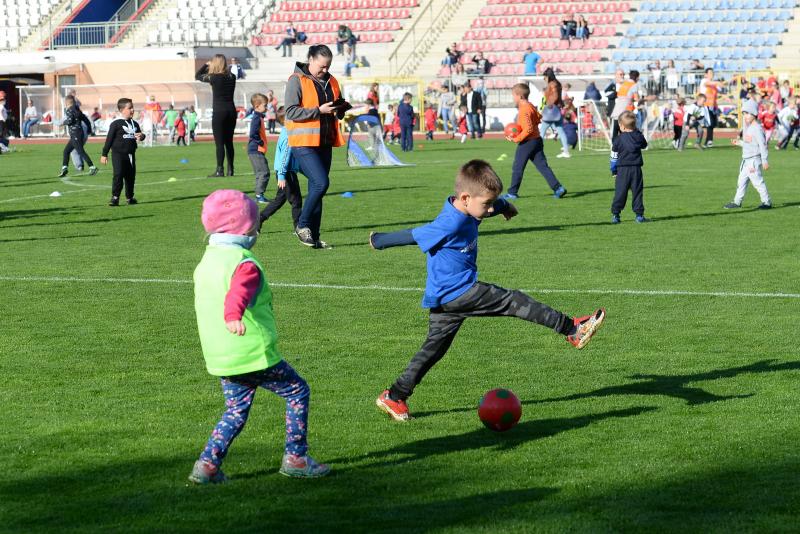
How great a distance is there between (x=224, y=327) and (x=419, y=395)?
2.23 meters

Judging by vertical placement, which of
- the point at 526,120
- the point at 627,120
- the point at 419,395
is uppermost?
the point at 627,120

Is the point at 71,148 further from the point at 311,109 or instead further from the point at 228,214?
the point at 228,214

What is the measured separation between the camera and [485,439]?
6.65 m

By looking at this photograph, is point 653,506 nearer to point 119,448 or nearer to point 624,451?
point 624,451

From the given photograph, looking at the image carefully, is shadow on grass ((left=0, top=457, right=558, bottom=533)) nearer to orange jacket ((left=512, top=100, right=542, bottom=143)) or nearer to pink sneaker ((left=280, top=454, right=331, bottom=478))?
pink sneaker ((left=280, top=454, right=331, bottom=478))

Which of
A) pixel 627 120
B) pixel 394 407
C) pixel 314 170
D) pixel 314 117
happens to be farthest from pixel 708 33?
pixel 394 407

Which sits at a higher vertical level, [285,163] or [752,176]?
[285,163]

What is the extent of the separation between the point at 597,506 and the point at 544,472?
1.95 feet

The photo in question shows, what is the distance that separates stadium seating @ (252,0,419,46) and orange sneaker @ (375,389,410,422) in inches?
1936

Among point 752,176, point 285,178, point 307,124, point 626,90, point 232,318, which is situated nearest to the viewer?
point 232,318

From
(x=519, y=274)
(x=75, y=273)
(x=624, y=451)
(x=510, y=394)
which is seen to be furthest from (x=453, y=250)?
(x=75, y=273)

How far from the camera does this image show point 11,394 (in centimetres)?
765

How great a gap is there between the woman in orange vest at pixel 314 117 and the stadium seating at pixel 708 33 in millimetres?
35827

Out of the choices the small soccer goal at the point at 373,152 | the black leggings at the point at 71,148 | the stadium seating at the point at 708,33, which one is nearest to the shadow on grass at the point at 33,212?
the black leggings at the point at 71,148
